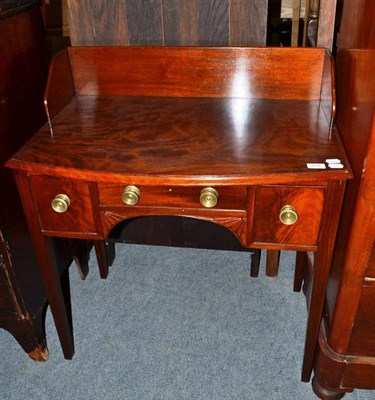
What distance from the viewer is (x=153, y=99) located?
1.56 meters

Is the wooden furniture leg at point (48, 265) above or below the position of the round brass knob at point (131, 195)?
below

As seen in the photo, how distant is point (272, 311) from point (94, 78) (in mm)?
1097

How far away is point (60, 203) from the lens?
1.25m

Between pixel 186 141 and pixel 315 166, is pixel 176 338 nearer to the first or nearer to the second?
pixel 186 141

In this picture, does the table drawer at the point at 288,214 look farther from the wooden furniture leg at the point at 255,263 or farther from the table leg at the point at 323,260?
the wooden furniture leg at the point at 255,263

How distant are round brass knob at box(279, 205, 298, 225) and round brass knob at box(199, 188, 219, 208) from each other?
0.17 metres

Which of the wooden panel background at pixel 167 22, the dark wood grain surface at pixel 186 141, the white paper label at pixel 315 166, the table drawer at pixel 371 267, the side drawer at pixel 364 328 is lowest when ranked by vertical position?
the side drawer at pixel 364 328

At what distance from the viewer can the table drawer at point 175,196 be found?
Answer: 3.93 ft

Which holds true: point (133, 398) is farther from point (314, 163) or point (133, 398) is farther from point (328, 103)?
point (328, 103)

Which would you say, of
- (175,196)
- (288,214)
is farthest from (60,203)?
(288,214)

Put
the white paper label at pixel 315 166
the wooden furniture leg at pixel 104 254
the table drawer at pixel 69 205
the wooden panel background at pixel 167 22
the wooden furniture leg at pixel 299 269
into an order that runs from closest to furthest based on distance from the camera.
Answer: the white paper label at pixel 315 166 < the table drawer at pixel 69 205 < the wooden panel background at pixel 167 22 < the wooden furniture leg at pixel 299 269 < the wooden furniture leg at pixel 104 254

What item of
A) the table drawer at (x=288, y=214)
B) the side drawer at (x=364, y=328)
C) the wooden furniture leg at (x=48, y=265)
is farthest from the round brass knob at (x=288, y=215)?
the wooden furniture leg at (x=48, y=265)

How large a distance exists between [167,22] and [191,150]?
61cm

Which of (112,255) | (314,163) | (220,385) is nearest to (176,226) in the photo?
(112,255)
